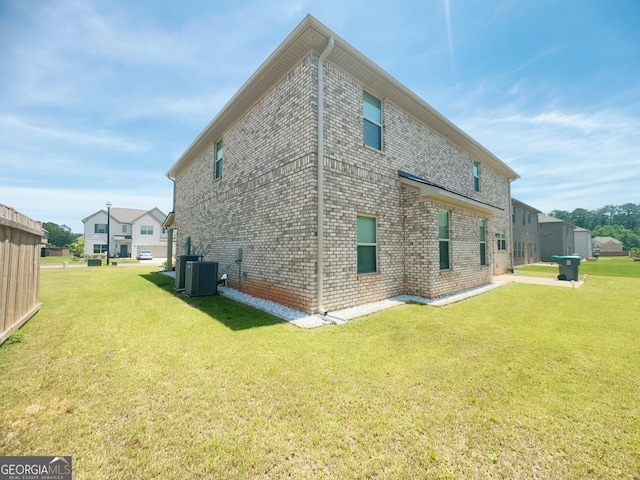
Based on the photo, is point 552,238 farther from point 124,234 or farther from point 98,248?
point 98,248

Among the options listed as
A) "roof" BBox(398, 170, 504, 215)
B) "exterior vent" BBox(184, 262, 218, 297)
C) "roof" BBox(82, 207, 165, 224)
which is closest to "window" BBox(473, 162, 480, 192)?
"roof" BBox(398, 170, 504, 215)

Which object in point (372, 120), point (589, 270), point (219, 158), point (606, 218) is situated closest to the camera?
point (372, 120)

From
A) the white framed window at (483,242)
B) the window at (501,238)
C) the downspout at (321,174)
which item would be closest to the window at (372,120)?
the downspout at (321,174)

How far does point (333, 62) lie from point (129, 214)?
2059 inches

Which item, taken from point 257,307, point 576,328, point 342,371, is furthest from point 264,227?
point 576,328

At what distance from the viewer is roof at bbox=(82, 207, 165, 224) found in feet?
144

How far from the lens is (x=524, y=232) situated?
24.8 metres

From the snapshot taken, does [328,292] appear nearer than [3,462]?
No

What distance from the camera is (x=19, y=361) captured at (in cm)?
374

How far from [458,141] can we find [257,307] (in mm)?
11875

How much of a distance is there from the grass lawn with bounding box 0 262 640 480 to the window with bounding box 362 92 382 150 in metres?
5.61

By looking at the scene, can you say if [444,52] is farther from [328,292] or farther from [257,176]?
[328,292]

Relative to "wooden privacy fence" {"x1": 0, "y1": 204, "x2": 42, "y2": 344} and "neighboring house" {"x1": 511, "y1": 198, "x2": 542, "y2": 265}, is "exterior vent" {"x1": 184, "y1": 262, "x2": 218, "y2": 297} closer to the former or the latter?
"wooden privacy fence" {"x1": 0, "y1": 204, "x2": 42, "y2": 344}

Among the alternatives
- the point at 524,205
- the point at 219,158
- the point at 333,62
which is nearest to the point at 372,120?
the point at 333,62
